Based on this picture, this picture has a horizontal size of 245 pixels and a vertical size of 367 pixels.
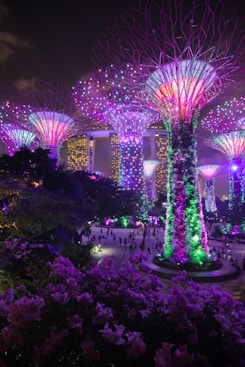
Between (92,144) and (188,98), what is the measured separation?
93226mm

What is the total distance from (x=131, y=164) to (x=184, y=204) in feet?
81.1

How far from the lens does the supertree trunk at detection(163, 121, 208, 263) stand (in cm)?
1573

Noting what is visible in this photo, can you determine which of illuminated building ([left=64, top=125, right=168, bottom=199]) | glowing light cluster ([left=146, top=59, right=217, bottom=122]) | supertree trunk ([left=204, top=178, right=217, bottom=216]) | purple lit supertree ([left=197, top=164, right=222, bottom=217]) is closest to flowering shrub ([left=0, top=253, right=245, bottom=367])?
glowing light cluster ([left=146, top=59, right=217, bottom=122])

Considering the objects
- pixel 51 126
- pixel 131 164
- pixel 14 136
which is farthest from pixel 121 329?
pixel 131 164

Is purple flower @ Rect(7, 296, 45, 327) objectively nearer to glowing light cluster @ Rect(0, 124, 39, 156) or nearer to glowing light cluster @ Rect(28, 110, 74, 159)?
glowing light cluster @ Rect(28, 110, 74, 159)

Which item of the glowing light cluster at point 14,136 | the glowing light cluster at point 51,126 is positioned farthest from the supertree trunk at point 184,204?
the glowing light cluster at point 14,136

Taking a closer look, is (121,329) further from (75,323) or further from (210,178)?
(210,178)

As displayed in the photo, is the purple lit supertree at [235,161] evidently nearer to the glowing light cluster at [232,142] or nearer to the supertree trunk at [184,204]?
the glowing light cluster at [232,142]

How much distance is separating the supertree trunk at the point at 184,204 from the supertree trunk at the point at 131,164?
→ 880 inches

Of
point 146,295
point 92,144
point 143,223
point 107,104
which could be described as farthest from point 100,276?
point 92,144

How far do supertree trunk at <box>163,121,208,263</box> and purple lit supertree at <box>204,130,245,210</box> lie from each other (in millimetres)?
17445

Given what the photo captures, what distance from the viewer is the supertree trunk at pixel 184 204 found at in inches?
619

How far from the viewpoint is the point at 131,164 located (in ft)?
132

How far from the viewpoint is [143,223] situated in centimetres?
4000
